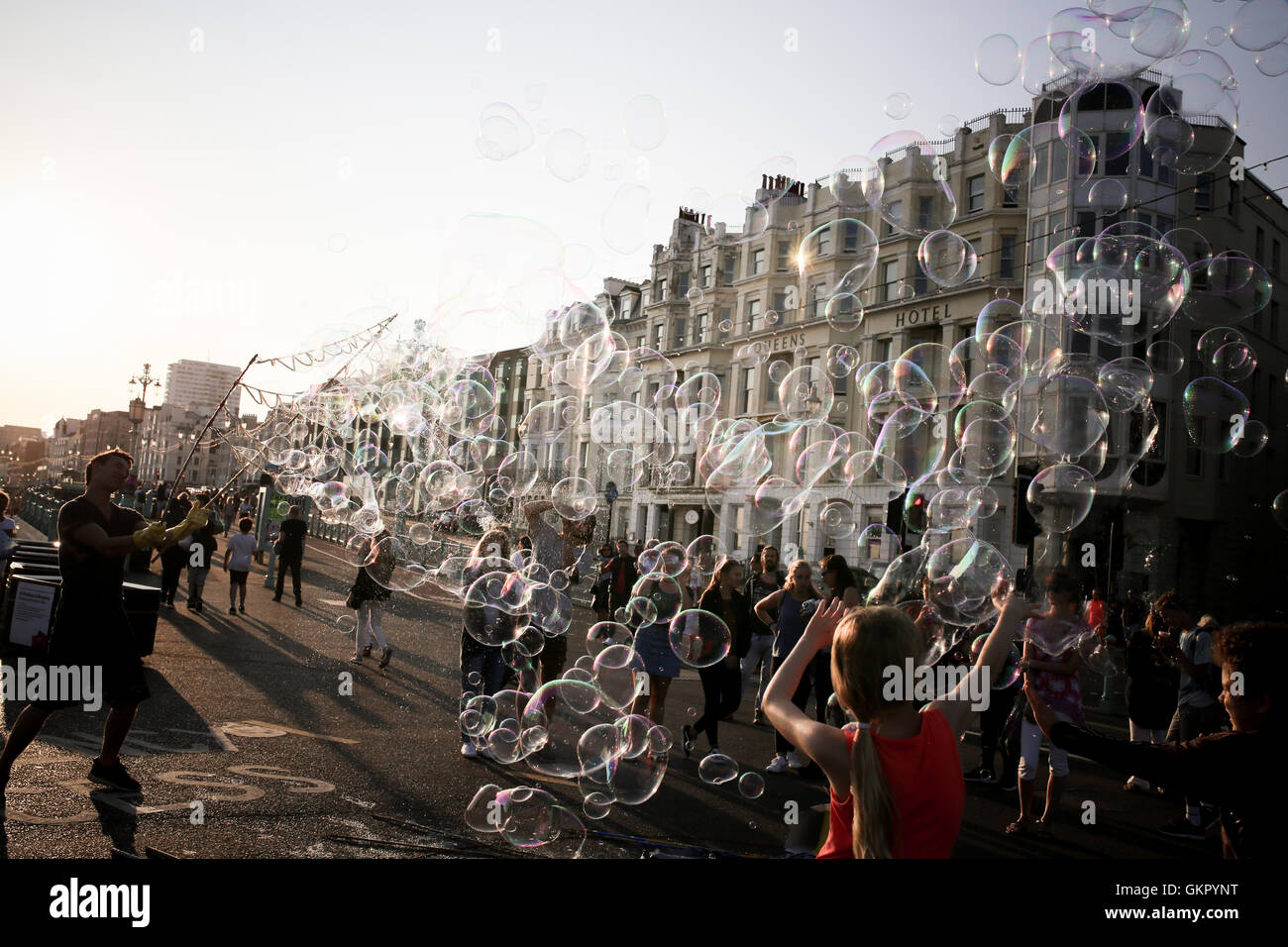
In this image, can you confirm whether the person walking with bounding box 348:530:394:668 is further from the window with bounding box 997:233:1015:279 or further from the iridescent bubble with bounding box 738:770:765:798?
the window with bounding box 997:233:1015:279

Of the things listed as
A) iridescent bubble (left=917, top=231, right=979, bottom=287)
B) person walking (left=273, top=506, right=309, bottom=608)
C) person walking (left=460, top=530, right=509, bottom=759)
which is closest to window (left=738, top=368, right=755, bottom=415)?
person walking (left=273, top=506, right=309, bottom=608)

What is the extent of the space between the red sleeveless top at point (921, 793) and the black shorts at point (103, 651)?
181 inches

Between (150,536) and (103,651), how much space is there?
2.39 ft

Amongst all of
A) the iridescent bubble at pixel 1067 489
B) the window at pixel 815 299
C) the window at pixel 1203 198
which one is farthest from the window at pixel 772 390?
the iridescent bubble at pixel 1067 489

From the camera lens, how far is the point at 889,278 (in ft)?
124

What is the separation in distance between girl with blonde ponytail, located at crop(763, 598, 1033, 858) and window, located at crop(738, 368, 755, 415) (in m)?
42.9

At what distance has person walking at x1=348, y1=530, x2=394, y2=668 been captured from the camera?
1059cm

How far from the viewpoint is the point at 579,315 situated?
41.8 ft

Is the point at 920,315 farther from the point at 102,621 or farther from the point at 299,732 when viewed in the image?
the point at 102,621

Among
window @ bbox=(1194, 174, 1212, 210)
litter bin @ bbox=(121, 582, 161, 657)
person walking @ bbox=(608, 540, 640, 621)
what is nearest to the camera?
litter bin @ bbox=(121, 582, 161, 657)
